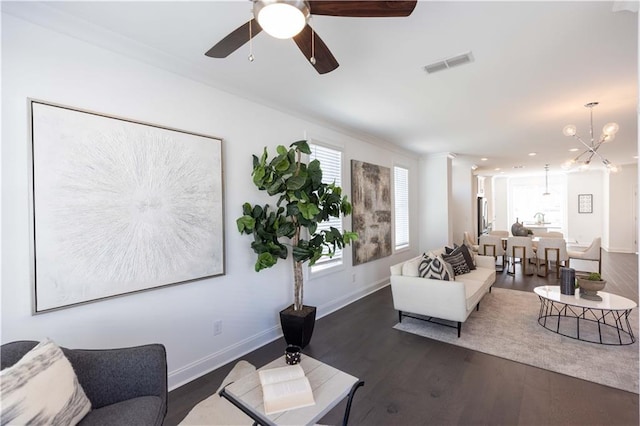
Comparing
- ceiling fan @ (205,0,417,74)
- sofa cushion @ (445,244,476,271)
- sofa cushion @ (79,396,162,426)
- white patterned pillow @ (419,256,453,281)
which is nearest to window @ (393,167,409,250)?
sofa cushion @ (445,244,476,271)

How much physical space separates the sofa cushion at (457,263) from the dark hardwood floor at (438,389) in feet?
4.90

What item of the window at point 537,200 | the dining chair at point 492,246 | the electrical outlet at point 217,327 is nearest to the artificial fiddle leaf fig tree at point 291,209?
the electrical outlet at point 217,327

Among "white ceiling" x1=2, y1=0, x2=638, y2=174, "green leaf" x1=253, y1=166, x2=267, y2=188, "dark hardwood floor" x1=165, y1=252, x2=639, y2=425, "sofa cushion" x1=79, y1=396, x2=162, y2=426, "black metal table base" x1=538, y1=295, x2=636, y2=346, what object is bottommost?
"dark hardwood floor" x1=165, y1=252, x2=639, y2=425

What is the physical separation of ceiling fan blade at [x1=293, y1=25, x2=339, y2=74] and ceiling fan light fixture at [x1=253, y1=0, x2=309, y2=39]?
0.29 metres

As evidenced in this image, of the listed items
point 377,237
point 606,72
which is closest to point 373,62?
point 606,72

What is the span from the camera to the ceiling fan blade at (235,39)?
1.49 meters

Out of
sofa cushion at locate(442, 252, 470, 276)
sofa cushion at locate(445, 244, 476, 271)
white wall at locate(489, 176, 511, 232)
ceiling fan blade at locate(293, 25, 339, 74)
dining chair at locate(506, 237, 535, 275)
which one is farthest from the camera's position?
white wall at locate(489, 176, 511, 232)

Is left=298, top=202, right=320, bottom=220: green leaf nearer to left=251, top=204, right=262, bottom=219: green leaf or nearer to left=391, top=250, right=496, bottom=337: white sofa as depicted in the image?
left=251, top=204, right=262, bottom=219: green leaf

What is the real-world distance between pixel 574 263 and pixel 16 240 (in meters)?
10.4

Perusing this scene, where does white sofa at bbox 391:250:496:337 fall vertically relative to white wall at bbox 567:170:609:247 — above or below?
below

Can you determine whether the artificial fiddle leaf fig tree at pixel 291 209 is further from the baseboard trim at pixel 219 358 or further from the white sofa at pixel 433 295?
the white sofa at pixel 433 295

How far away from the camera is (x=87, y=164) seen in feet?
6.45

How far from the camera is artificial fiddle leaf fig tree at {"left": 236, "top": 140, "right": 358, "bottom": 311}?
280 cm

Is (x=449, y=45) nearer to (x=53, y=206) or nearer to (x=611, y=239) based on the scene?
(x=53, y=206)
